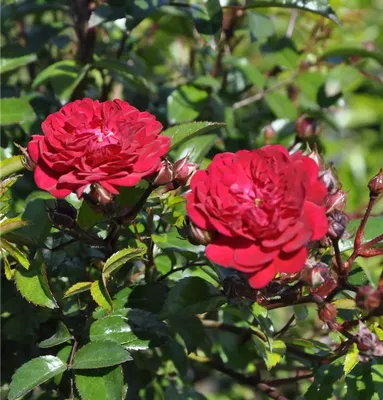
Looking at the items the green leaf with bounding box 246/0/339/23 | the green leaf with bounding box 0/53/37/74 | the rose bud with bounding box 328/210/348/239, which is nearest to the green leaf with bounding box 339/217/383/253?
the rose bud with bounding box 328/210/348/239

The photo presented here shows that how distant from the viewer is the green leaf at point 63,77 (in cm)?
119

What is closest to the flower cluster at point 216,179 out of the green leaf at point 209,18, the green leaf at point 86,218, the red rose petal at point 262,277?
the red rose petal at point 262,277

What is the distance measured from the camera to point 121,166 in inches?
29.5

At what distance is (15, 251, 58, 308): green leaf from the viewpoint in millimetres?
870

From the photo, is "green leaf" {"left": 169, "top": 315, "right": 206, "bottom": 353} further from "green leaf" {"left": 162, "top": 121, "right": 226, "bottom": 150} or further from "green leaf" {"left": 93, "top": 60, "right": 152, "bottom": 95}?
"green leaf" {"left": 93, "top": 60, "right": 152, "bottom": 95}

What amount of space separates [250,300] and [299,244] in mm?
226

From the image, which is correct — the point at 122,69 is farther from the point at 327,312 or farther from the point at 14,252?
the point at 327,312

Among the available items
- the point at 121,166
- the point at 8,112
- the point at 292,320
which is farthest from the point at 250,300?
the point at 8,112

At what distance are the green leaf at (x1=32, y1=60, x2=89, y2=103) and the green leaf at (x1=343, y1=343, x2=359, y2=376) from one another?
25.3 inches

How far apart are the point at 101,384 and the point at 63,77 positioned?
59 centimetres

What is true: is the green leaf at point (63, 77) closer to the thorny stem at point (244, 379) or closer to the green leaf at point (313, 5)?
the green leaf at point (313, 5)

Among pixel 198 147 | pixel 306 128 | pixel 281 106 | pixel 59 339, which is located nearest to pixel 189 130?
pixel 198 147

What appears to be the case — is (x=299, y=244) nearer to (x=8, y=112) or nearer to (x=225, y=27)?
(x=8, y=112)

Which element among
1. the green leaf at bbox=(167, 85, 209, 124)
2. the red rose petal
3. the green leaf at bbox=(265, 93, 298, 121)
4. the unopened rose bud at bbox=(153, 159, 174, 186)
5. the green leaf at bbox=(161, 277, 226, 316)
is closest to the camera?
the red rose petal
